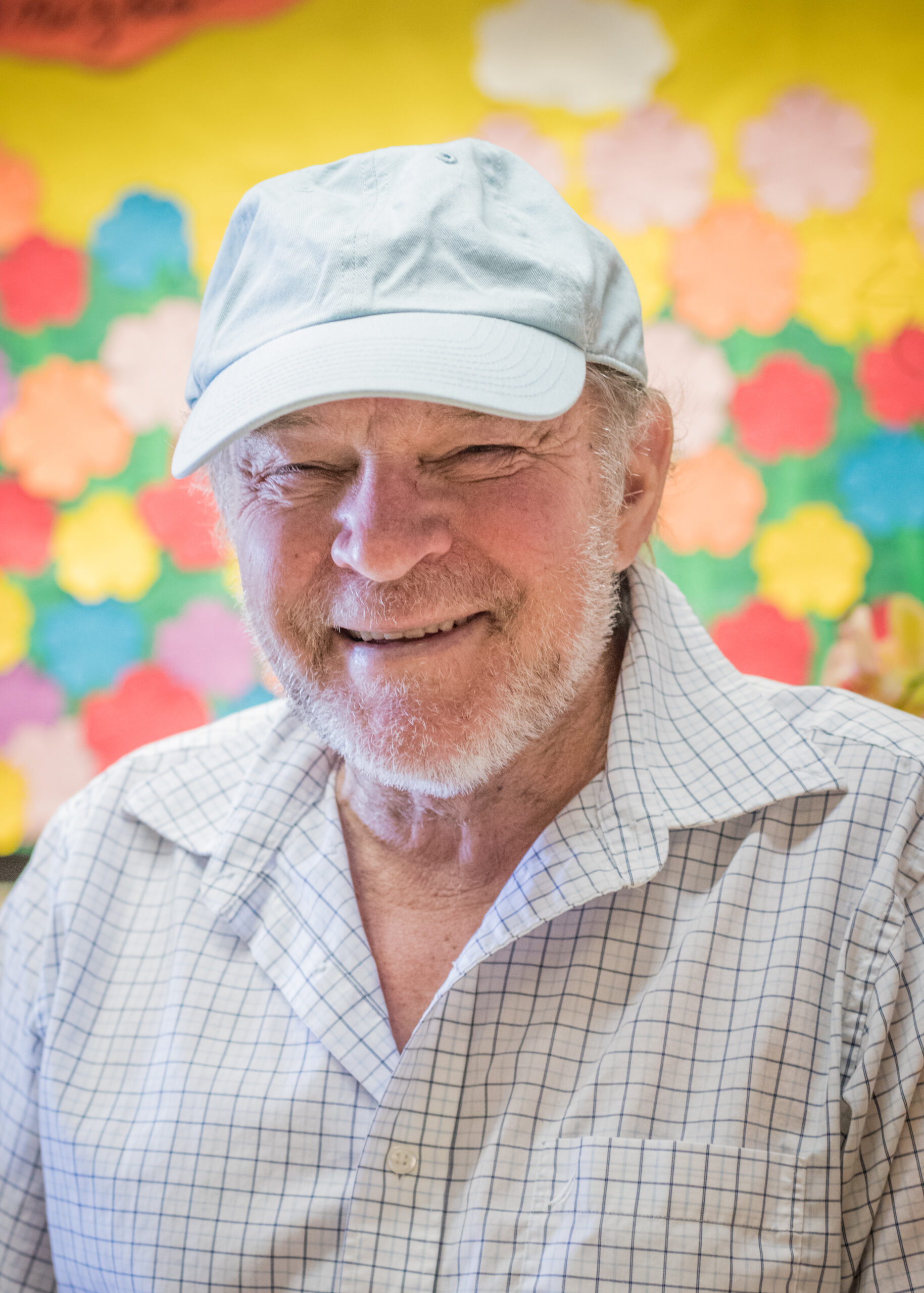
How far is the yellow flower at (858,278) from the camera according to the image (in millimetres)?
Result: 1725

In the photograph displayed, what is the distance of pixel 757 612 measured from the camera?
5.90 ft

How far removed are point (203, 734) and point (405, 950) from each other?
437 mm

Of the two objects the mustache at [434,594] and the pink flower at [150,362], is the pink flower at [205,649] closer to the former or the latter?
the pink flower at [150,362]

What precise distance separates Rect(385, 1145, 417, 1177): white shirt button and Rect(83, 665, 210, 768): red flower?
0.99 meters

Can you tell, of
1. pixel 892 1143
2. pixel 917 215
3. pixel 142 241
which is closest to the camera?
pixel 892 1143

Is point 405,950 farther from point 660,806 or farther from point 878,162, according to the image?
point 878,162

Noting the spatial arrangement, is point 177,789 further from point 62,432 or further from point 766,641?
point 766,641

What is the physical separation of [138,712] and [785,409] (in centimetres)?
117

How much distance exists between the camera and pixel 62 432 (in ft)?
6.06

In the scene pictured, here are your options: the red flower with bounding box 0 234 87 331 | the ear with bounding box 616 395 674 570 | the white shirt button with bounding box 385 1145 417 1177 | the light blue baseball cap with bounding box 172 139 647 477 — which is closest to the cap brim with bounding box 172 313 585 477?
the light blue baseball cap with bounding box 172 139 647 477

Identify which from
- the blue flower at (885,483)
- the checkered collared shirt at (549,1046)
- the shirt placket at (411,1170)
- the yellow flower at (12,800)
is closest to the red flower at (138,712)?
the yellow flower at (12,800)

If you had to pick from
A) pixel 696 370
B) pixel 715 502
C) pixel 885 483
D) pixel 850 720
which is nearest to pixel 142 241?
pixel 696 370

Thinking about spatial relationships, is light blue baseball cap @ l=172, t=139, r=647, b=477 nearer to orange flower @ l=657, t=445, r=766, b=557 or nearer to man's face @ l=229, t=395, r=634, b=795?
man's face @ l=229, t=395, r=634, b=795

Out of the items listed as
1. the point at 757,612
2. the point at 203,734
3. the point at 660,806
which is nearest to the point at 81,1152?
the point at 203,734
